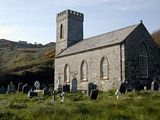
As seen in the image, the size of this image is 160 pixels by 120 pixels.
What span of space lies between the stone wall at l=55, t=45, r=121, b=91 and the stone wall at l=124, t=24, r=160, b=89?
1059 millimetres

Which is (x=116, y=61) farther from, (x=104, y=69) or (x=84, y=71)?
(x=84, y=71)

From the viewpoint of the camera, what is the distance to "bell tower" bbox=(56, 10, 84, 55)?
45.3 meters

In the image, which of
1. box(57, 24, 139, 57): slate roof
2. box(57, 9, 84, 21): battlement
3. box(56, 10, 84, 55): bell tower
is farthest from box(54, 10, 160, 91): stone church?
box(57, 9, 84, 21): battlement

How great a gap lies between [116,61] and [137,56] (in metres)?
2.71

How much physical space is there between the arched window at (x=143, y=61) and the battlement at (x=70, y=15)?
16182 millimetres

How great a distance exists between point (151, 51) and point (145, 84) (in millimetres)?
4387

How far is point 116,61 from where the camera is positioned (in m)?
31.4

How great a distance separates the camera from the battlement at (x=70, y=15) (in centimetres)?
4576

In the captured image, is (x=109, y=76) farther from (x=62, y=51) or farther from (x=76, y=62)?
(x=62, y=51)

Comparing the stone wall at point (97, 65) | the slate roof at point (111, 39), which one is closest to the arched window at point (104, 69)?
the stone wall at point (97, 65)

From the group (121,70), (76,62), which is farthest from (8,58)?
(121,70)

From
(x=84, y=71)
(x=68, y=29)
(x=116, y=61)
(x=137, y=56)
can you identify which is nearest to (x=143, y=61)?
(x=137, y=56)

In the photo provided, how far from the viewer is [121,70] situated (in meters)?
30.5

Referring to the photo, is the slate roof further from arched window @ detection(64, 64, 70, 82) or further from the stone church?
arched window @ detection(64, 64, 70, 82)
